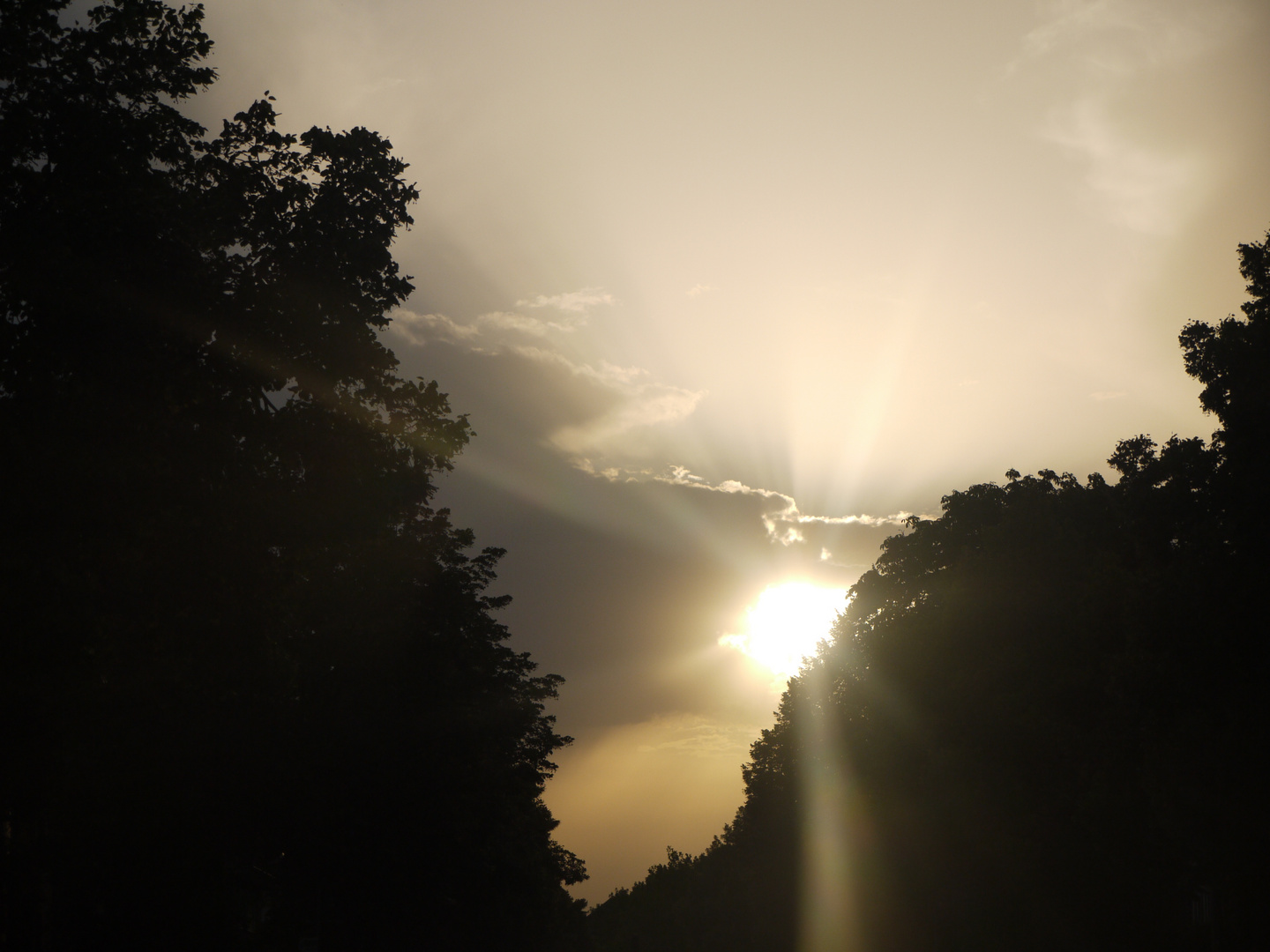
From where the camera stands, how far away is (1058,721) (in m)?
30.7

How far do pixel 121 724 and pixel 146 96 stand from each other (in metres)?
11.0

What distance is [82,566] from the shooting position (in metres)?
14.2

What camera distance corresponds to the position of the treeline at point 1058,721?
21203 millimetres

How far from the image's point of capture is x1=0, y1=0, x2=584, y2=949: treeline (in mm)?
14391

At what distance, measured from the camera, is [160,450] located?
15867mm

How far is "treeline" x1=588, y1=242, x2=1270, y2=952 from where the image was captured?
21.2m

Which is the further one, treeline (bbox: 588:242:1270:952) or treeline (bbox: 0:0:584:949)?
treeline (bbox: 588:242:1270:952)

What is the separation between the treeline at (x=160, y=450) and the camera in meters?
14.4

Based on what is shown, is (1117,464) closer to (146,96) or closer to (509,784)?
(509,784)

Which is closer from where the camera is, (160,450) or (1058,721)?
(160,450)

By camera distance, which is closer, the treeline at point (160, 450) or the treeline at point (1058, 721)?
the treeline at point (160, 450)

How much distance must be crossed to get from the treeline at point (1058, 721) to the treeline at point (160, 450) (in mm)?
16420

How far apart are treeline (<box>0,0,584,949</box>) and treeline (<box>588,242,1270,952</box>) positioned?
1642 centimetres

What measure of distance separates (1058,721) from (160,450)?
26.9 metres
